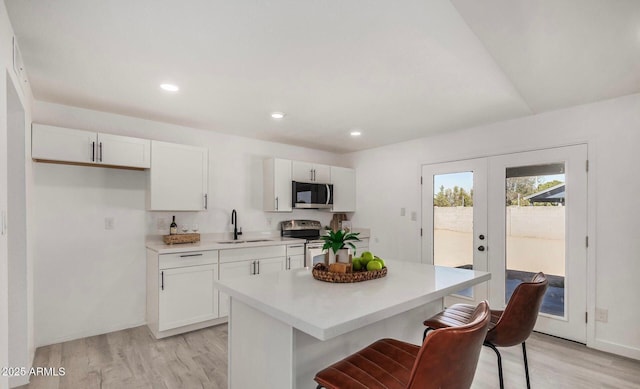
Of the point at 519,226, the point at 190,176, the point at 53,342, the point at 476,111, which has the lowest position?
the point at 53,342

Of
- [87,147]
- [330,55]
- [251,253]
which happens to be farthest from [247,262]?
[330,55]

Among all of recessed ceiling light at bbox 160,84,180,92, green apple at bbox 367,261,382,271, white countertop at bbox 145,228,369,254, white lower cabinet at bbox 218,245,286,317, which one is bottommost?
white lower cabinet at bbox 218,245,286,317

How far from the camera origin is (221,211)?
4164 millimetres

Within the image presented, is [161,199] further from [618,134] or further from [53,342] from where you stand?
[618,134]

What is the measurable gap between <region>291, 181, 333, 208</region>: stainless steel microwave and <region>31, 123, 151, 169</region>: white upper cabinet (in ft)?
6.23

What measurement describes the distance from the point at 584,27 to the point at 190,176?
3.51m

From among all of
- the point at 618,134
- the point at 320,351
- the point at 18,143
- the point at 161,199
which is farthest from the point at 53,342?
the point at 618,134

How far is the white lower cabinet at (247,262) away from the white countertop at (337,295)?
5.40 ft

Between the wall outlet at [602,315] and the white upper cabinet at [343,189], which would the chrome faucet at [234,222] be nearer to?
the white upper cabinet at [343,189]

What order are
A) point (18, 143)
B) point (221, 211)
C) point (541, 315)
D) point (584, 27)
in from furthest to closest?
point (221, 211) → point (541, 315) → point (18, 143) → point (584, 27)

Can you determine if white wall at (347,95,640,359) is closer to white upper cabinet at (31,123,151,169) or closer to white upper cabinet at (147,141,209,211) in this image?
white upper cabinet at (147,141,209,211)

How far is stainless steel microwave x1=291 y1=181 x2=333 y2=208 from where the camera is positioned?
454 centimetres

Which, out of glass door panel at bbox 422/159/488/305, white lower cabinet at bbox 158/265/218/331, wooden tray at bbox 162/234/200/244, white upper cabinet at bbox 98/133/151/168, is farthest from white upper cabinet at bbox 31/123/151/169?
glass door panel at bbox 422/159/488/305

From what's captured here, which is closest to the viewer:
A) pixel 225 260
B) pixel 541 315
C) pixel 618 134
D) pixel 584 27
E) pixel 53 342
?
pixel 584 27
